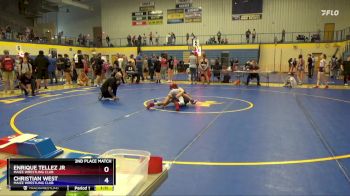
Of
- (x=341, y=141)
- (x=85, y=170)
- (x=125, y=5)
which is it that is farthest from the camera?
(x=125, y=5)

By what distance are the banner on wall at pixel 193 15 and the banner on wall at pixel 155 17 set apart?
3455 millimetres

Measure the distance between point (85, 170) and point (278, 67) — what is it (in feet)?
113

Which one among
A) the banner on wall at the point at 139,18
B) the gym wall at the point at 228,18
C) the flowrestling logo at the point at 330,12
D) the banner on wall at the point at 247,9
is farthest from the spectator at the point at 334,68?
the banner on wall at the point at 139,18

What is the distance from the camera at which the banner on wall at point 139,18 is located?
128 feet

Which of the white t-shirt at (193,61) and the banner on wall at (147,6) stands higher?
the banner on wall at (147,6)

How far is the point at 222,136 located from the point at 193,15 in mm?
Result: 31957

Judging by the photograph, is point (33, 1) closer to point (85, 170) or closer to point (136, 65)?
point (136, 65)

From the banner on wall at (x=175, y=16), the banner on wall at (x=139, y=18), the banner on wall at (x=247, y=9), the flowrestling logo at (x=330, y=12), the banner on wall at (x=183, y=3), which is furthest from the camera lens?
the banner on wall at (x=139, y=18)

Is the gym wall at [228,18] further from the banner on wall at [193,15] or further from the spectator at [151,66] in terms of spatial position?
the spectator at [151,66]

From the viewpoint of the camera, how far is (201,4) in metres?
36.1

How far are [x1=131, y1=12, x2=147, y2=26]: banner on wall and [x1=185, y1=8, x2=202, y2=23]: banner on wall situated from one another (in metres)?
5.79

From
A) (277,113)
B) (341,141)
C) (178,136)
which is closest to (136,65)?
(277,113)

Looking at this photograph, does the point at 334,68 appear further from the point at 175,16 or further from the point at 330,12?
the point at 175,16

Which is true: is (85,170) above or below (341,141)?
Result: above
